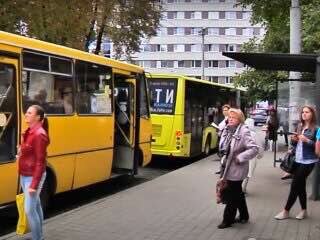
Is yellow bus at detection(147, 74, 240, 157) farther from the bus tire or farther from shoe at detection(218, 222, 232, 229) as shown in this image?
shoe at detection(218, 222, 232, 229)

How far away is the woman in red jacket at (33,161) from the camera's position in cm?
691

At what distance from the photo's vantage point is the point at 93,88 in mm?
11625

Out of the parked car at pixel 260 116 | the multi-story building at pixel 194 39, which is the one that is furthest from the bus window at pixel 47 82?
the multi-story building at pixel 194 39

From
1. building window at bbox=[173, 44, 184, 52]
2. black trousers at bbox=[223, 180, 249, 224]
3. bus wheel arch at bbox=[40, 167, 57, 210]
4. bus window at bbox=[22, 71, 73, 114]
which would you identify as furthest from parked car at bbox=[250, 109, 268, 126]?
building window at bbox=[173, 44, 184, 52]

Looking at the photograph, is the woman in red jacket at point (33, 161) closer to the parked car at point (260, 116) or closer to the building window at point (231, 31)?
the parked car at point (260, 116)

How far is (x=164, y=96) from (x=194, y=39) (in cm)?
8710

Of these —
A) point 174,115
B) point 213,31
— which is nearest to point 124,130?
point 174,115

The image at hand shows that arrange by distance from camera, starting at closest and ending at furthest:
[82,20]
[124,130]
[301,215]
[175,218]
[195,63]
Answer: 1. [301,215]
2. [175,218]
3. [124,130]
4. [82,20]
5. [195,63]

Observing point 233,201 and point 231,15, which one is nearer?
point 233,201

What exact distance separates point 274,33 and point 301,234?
2065 centimetres

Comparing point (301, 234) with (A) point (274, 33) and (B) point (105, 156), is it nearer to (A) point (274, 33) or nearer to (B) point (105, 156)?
(B) point (105, 156)

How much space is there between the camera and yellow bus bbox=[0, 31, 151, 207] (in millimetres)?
8680

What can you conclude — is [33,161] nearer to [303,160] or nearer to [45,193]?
[45,193]

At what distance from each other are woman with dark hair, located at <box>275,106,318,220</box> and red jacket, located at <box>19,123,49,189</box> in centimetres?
384
